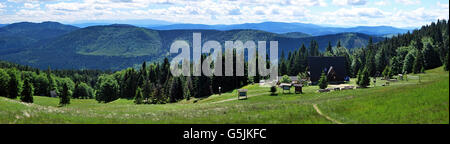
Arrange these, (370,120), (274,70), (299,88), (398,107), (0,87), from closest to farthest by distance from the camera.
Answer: (370,120) → (398,107) → (299,88) → (0,87) → (274,70)

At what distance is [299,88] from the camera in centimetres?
5762

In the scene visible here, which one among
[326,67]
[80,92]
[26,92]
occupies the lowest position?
[80,92]

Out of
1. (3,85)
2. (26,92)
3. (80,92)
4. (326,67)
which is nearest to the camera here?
(26,92)

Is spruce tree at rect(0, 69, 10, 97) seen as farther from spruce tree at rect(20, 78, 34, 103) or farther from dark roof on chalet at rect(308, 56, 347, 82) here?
dark roof on chalet at rect(308, 56, 347, 82)

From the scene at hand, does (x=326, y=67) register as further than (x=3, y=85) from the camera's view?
Yes

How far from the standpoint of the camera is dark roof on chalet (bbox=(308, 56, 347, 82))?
8588cm

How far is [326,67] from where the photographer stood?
87.2m

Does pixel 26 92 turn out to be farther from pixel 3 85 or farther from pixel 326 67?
pixel 326 67

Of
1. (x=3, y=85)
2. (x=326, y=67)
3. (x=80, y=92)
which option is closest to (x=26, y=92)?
(x=3, y=85)

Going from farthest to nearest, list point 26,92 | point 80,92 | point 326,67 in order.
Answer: point 80,92
point 326,67
point 26,92

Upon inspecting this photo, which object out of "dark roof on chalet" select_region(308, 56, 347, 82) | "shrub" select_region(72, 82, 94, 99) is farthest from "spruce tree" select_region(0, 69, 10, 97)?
"shrub" select_region(72, 82, 94, 99)
